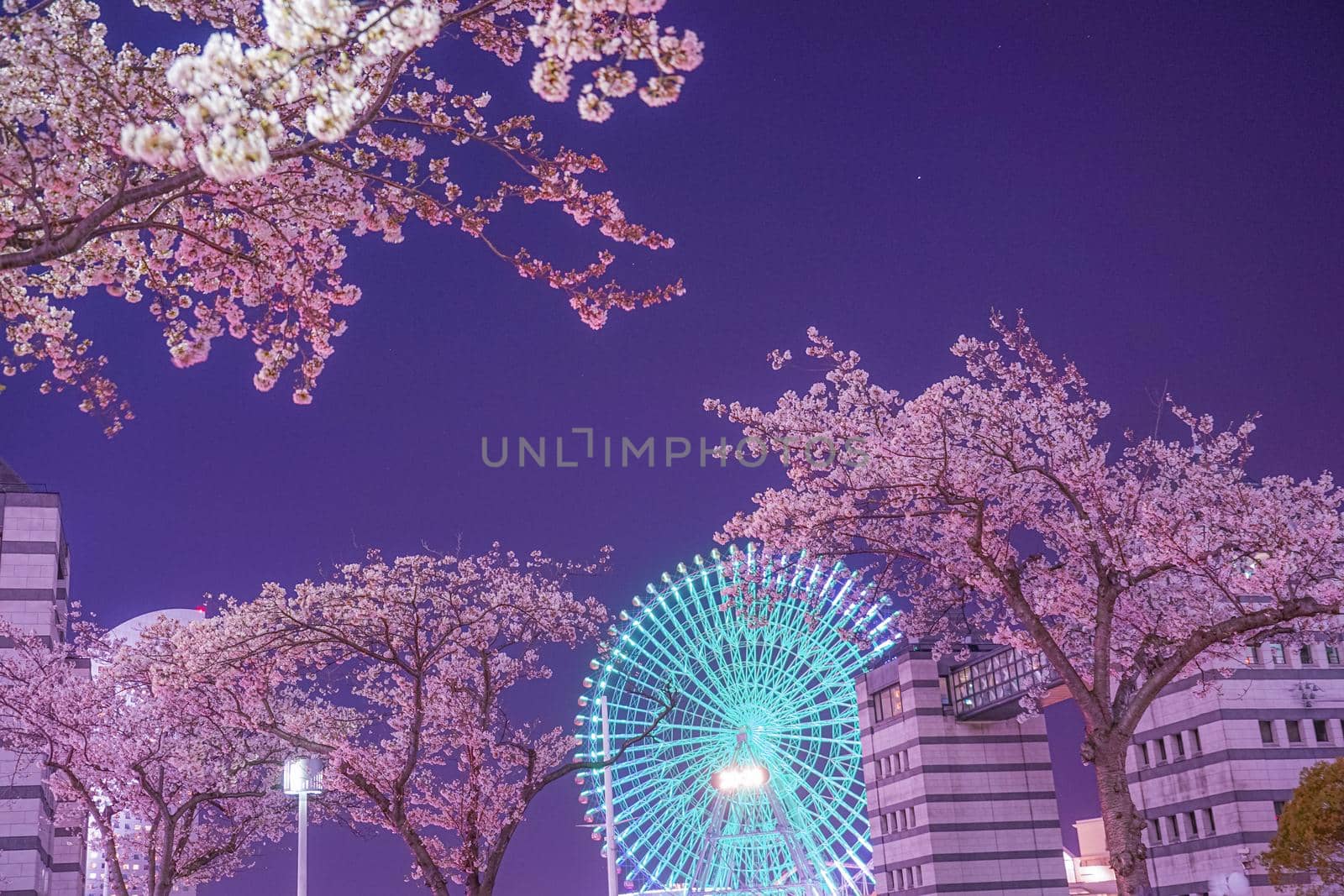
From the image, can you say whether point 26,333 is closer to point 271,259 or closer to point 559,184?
point 271,259

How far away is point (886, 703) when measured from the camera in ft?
154

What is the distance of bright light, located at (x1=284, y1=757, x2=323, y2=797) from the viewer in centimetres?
2704

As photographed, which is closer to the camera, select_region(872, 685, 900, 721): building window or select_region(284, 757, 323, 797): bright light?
select_region(284, 757, 323, 797): bright light

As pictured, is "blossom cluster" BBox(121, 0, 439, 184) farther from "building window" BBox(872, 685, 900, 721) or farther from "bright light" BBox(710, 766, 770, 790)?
"building window" BBox(872, 685, 900, 721)

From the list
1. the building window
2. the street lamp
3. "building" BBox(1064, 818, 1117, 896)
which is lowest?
"building" BBox(1064, 818, 1117, 896)

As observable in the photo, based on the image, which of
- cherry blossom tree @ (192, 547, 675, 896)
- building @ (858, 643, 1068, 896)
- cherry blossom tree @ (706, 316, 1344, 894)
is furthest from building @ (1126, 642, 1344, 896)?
cherry blossom tree @ (192, 547, 675, 896)

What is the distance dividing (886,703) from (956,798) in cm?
445

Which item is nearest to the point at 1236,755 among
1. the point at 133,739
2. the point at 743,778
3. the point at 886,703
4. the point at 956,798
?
the point at 956,798

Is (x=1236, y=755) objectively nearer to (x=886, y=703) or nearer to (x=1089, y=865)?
(x=886, y=703)

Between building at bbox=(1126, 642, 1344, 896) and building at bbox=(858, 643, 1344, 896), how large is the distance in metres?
0.04

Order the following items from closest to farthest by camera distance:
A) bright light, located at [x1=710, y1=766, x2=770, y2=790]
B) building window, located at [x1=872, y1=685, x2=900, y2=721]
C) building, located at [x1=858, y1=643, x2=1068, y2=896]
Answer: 1. bright light, located at [x1=710, y1=766, x2=770, y2=790]
2. building, located at [x1=858, y1=643, x2=1068, y2=896]
3. building window, located at [x1=872, y1=685, x2=900, y2=721]

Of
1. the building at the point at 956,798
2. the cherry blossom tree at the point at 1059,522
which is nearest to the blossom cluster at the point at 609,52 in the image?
the cherry blossom tree at the point at 1059,522

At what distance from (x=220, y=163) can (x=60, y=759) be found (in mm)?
29461

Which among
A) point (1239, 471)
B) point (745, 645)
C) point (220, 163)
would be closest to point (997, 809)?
point (745, 645)
